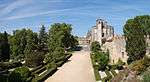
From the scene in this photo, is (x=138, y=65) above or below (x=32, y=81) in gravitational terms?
above

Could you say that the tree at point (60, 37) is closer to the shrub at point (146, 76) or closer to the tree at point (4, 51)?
the tree at point (4, 51)

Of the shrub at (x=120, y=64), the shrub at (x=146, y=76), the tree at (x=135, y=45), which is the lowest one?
the shrub at (x=120, y=64)

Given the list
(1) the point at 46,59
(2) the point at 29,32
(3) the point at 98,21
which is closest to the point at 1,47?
(2) the point at 29,32

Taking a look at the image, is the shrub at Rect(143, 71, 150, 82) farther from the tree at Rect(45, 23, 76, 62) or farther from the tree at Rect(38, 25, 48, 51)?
the tree at Rect(38, 25, 48, 51)

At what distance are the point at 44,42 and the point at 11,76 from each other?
81072 mm

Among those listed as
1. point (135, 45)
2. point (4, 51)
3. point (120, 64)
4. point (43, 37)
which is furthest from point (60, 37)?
point (135, 45)

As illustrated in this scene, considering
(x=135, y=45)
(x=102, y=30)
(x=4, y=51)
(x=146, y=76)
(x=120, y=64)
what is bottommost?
(x=4, y=51)

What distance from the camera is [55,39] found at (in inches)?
3772

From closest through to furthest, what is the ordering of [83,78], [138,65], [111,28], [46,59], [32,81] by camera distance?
[138,65]
[32,81]
[83,78]
[46,59]
[111,28]

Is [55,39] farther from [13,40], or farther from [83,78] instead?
[83,78]

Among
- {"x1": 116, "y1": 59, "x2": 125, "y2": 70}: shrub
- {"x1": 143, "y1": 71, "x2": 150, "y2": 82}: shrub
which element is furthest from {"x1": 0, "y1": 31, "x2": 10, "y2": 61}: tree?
{"x1": 143, "y1": 71, "x2": 150, "y2": 82}: shrub

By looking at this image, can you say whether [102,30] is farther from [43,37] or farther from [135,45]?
[135,45]

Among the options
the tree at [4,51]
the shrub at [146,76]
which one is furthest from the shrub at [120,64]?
the tree at [4,51]

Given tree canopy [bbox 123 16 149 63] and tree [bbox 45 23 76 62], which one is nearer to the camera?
tree canopy [bbox 123 16 149 63]
